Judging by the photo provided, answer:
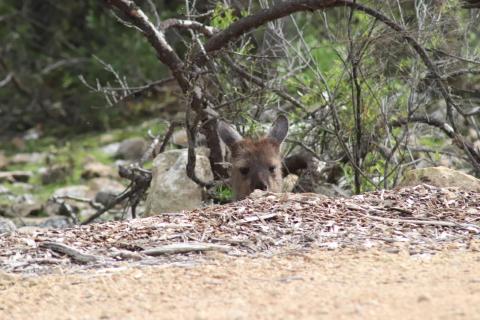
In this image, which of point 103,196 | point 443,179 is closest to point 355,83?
point 443,179

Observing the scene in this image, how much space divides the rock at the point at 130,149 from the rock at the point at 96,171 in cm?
51

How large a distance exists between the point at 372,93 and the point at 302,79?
1.58 m

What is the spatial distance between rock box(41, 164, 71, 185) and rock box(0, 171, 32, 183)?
1.46ft

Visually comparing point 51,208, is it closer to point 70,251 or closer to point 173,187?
point 173,187

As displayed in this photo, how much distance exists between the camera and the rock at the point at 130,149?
16.6 meters

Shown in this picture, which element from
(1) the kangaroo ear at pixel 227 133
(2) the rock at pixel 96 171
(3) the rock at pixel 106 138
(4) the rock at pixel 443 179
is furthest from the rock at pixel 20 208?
(4) the rock at pixel 443 179

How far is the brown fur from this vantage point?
33.8 ft

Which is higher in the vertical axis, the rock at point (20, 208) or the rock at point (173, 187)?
the rock at point (173, 187)

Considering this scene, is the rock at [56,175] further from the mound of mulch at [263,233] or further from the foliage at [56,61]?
the mound of mulch at [263,233]

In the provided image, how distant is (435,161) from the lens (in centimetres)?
1067

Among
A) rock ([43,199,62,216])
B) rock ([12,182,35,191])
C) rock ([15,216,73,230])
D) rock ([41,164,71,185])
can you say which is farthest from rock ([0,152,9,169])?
rock ([15,216,73,230])

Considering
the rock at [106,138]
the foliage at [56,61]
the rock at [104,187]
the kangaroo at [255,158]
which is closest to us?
the kangaroo at [255,158]

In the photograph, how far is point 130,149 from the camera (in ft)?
55.3

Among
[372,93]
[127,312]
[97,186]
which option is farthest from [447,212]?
[97,186]
